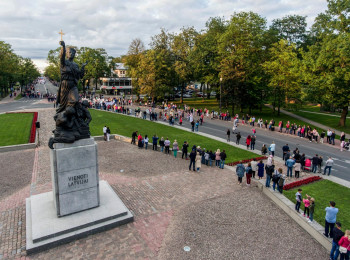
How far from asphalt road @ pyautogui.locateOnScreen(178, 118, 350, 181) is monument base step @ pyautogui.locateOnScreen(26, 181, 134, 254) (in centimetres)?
1424

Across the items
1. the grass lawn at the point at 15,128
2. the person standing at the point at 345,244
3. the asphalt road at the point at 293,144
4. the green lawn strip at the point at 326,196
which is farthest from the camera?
the grass lawn at the point at 15,128

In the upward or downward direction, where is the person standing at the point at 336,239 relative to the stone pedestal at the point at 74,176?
downward

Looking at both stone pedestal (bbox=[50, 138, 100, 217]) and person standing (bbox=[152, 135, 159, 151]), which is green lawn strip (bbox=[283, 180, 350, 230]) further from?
person standing (bbox=[152, 135, 159, 151])

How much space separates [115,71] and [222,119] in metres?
63.2

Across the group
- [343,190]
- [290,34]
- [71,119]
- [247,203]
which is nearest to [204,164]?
[247,203]

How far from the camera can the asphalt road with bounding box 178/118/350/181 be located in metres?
18.1

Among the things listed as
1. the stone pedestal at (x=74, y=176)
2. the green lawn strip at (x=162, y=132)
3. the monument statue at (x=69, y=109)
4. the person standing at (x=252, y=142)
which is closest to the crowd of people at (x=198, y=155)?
the green lawn strip at (x=162, y=132)

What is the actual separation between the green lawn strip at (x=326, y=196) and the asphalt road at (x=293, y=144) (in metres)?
2.71

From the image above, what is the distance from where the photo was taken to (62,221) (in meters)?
9.38

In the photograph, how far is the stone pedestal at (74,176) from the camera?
30.8 feet

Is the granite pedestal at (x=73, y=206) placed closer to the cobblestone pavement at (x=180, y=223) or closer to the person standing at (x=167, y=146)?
the cobblestone pavement at (x=180, y=223)

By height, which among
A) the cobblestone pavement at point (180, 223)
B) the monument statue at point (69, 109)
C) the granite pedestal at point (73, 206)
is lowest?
the cobblestone pavement at point (180, 223)

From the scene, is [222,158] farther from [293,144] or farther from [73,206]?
[293,144]

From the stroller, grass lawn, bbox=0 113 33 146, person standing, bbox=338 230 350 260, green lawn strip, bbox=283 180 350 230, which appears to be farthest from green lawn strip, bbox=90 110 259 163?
person standing, bbox=338 230 350 260
